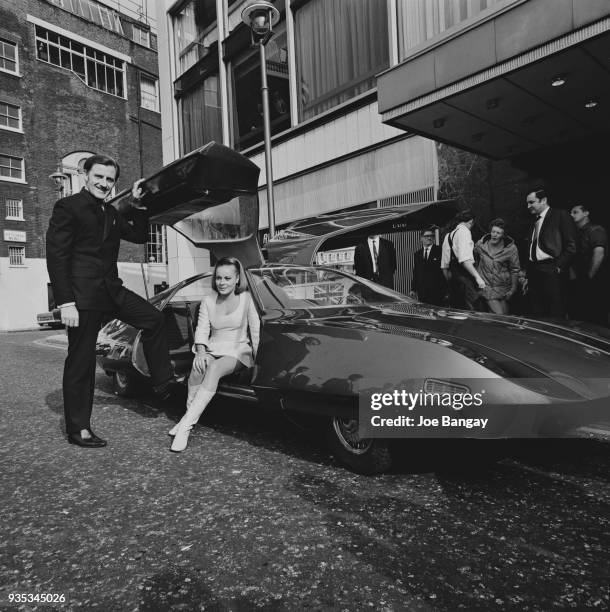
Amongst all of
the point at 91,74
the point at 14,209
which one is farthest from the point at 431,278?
the point at 91,74

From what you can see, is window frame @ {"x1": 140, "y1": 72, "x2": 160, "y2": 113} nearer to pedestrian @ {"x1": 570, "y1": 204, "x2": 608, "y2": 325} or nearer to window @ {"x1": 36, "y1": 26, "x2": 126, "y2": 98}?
window @ {"x1": 36, "y1": 26, "x2": 126, "y2": 98}

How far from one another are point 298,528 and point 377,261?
5.74 meters

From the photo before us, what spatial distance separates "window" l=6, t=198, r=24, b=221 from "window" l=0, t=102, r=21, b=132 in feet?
12.3

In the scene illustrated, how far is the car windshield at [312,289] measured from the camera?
3.51m

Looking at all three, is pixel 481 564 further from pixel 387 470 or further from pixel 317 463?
pixel 317 463

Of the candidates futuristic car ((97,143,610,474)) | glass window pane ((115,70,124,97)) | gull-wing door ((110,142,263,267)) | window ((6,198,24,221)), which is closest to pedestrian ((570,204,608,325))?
futuristic car ((97,143,610,474))

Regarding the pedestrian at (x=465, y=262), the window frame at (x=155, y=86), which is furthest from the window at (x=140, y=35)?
the pedestrian at (x=465, y=262)

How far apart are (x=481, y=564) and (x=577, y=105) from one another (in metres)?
6.26

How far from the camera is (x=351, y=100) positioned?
10.7m

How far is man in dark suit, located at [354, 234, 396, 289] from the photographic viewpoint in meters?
7.55

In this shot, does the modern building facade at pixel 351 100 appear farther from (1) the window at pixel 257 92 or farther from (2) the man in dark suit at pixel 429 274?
(2) the man in dark suit at pixel 429 274

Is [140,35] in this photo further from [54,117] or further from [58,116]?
[54,117]

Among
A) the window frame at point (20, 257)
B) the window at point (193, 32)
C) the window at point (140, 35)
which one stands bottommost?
the window frame at point (20, 257)

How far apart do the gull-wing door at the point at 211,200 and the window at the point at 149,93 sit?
32766 millimetres
